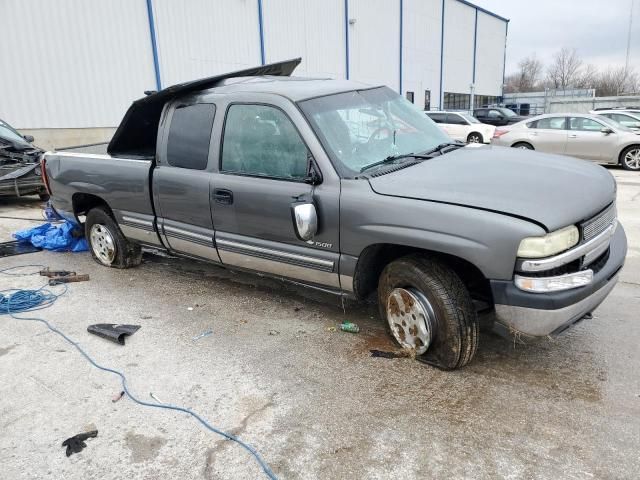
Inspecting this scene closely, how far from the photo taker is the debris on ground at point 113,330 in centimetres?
387

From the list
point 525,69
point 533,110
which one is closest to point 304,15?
point 533,110

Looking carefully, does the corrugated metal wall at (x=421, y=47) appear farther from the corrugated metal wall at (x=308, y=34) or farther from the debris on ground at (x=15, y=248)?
the debris on ground at (x=15, y=248)

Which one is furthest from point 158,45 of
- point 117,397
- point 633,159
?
point 117,397

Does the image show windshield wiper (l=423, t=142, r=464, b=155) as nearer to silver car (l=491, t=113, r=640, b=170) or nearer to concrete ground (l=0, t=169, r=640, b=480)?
concrete ground (l=0, t=169, r=640, b=480)

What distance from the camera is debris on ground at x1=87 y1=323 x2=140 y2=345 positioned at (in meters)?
3.87

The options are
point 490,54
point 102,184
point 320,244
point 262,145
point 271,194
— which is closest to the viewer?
point 320,244

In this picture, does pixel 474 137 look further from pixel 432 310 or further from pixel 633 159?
pixel 432 310

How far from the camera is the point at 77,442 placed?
2.71 meters

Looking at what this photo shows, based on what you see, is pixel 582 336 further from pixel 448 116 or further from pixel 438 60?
pixel 438 60

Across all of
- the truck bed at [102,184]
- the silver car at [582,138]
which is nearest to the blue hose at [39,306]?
the truck bed at [102,184]

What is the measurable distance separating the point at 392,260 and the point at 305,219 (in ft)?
2.33

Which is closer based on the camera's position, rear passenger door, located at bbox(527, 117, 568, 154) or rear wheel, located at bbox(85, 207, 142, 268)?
rear wheel, located at bbox(85, 207, 142, 268)

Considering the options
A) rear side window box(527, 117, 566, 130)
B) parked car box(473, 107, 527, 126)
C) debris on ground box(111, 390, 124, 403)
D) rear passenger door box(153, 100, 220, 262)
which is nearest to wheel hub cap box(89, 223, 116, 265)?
rear passenger door box(153, 100, 220, 262)

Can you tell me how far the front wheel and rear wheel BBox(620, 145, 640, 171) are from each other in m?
11.6
